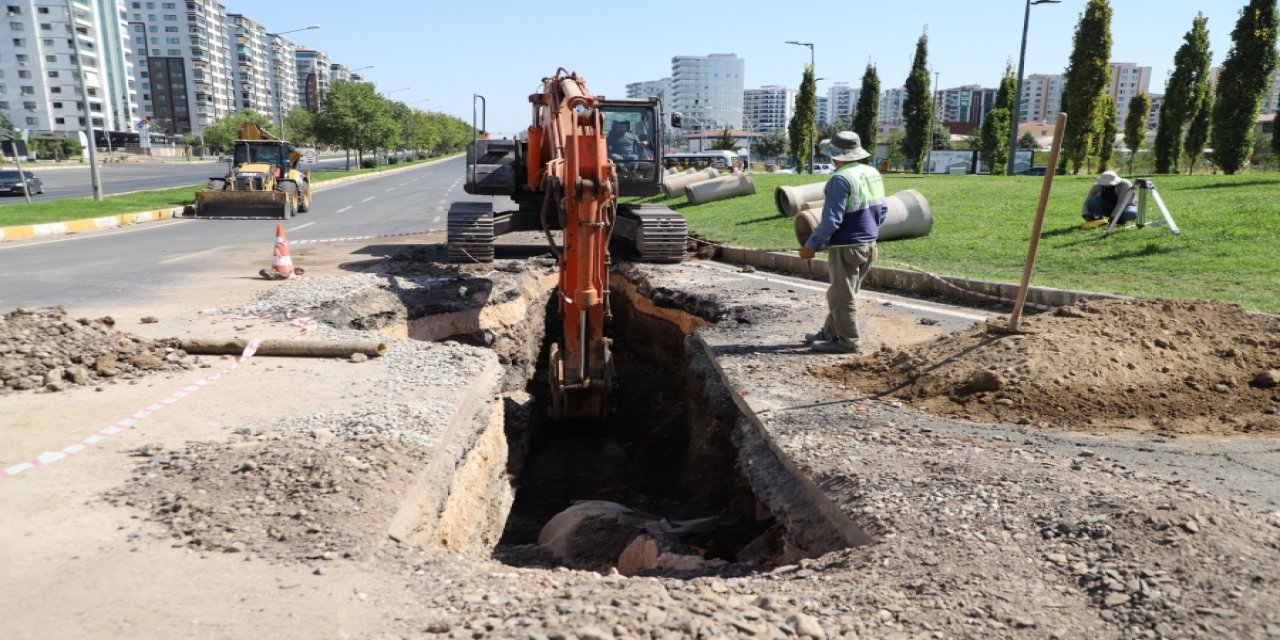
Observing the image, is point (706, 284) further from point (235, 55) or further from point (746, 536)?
point (235, 55)

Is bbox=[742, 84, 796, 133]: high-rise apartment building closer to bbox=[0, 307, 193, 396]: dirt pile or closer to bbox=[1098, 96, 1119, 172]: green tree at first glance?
bbox=[1098, 96, 1119, 172]: green tree

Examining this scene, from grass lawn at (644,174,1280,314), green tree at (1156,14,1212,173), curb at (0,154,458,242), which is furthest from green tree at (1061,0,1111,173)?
curb at (0,154,458,242)

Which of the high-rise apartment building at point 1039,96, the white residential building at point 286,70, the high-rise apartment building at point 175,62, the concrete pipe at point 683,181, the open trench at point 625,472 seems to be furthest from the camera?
the white residential building at point 286,70

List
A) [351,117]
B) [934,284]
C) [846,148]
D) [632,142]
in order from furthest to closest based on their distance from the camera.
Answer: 1. [351,117]
2. [632,142]
3. [934,284]
4. [846,148]

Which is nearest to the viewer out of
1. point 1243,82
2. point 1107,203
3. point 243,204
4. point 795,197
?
point 1107,203

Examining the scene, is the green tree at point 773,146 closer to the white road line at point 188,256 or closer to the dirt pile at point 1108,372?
the white road line at point 188,256

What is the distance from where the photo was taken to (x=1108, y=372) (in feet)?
19.3

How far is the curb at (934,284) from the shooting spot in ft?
29.4

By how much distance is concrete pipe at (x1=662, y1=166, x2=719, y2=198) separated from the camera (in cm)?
2280

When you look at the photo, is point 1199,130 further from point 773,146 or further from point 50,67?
point 50,67

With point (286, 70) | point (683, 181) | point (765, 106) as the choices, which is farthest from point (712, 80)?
point (683, 181)

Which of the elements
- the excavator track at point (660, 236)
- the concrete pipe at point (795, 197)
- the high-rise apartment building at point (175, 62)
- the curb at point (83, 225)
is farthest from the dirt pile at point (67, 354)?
the high-rise apartment building at point (175, 62)

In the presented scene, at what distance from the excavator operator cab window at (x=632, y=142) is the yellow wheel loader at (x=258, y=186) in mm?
12496

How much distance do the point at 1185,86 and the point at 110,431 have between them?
33.5 metres
